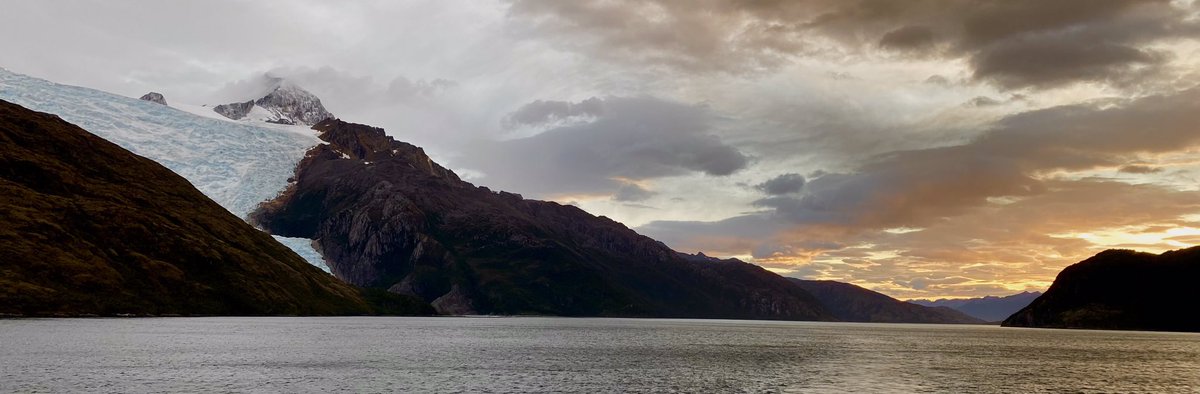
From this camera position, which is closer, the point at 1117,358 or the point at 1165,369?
the point at 1165,369

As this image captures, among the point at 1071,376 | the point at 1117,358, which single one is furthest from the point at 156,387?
the point at 1117,358

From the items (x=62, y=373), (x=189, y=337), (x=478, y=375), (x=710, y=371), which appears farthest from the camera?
(x=189, y=337)

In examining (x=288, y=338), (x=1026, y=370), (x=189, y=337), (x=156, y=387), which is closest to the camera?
(x=156, y=387)

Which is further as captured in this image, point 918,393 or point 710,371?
point 710,371

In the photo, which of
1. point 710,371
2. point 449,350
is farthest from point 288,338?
point 710,371

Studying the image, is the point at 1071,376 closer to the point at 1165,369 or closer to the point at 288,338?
the point at 1165,369

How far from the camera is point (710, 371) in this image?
114438 mm

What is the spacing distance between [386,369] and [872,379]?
64183mm

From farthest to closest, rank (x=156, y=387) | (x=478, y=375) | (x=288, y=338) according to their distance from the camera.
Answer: (x=288, y=338)
(x=478, y=375)
(x=156, y=387)

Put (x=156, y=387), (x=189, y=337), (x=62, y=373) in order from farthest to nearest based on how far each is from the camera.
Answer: (x=189, y=337) < (x=62, y=373) < (x=156, y=387)

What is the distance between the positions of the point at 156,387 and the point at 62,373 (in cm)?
1683

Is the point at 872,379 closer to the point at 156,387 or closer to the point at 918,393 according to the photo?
the point at 918,393

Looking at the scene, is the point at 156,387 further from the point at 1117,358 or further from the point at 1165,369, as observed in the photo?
the point at 1117,358

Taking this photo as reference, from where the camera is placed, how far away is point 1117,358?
165875 millimetres
